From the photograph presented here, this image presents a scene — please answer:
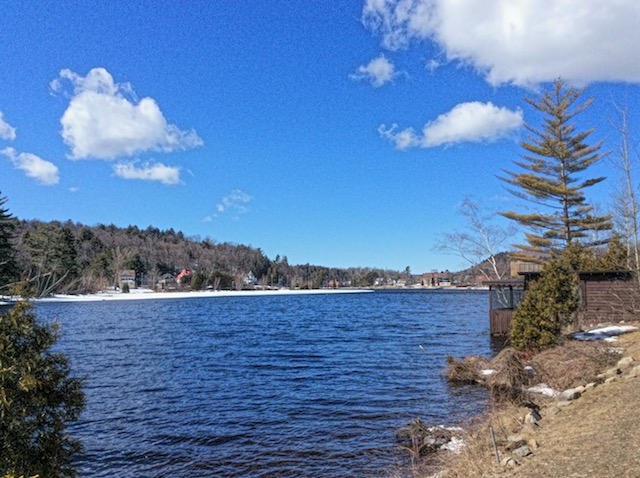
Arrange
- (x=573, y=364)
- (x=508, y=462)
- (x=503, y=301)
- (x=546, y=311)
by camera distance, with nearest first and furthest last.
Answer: (x=508, y=462), (x=573, y=364), (x=546, y=311), (x=503, y=301)

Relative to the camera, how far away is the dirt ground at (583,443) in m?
5.45

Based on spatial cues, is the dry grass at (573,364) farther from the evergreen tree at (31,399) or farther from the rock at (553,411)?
the evergreen tree at (31,399)

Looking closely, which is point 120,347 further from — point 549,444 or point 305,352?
point 549,444

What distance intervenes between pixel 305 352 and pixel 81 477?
1653 cm

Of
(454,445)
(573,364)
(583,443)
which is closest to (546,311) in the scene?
(573,364)

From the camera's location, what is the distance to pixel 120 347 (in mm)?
26266

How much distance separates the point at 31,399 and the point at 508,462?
20.2 ft

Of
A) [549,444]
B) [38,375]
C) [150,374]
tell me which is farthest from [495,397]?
[150,374]

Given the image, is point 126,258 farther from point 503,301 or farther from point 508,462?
point 508,462

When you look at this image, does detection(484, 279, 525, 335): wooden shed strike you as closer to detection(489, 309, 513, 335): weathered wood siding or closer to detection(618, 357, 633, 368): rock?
detection(489, 309, 513, 335): weathered wood siding

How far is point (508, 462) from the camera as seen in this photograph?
6250 millimetres

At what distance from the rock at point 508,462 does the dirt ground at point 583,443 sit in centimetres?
8

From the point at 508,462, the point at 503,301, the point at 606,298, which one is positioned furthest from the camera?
the point at 503,301

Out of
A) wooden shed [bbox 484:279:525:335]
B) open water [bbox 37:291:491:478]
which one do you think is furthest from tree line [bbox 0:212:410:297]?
wooden shed [bbox 484:279:525:335]
